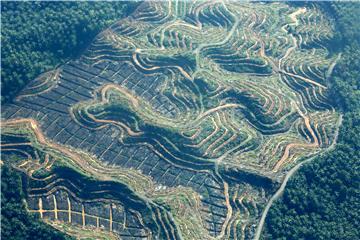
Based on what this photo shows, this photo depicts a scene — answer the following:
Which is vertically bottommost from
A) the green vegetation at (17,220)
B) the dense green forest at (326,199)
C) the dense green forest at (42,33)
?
the green vegetation at (17,220)

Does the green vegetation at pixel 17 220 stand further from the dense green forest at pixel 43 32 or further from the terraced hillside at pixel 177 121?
the dense green forest at pixel 43 32

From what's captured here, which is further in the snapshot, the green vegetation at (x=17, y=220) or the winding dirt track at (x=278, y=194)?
the winding dirt track at (x=278, y=194)

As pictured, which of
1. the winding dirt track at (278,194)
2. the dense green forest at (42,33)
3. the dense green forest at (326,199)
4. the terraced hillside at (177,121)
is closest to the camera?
the dense green forest at (326,199)

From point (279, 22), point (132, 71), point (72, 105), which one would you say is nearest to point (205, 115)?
point (132, 71)

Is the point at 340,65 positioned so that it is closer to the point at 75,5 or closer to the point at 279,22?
the point at 279,22

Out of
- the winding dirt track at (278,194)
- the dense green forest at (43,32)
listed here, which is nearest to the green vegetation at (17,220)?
Answer: the dense green forest at (43,32)

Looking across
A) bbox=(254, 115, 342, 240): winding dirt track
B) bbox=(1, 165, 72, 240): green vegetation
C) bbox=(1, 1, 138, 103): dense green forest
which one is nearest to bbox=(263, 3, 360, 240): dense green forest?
bbox=(254, 115, 342, 240): winding dirt track

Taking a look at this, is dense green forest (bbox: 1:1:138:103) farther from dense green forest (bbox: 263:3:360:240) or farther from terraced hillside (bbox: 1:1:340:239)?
dense green forest (bbox: 263:3:360:240)
